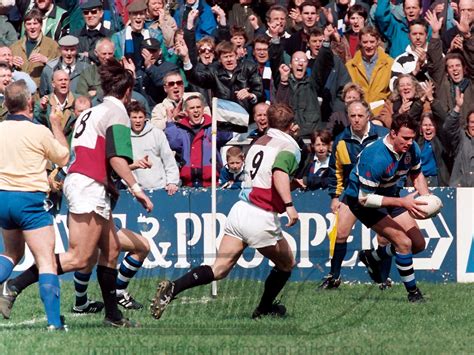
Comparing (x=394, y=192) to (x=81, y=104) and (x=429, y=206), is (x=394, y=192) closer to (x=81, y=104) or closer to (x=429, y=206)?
(x=429, y=206)

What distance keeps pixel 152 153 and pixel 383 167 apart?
11.7 ft

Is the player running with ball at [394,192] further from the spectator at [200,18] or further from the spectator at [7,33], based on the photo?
the spectator at [7,33]

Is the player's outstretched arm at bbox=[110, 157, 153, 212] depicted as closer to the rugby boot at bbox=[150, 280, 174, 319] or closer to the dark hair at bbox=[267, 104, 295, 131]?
the rugby boot at bbox=[150, 280, 174, 319]

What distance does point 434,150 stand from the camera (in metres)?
17.1

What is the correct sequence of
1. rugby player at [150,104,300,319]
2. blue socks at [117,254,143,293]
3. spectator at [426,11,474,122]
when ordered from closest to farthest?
rugby player at [150,104,300,319] → blue socks at [117,254,143,293] → spectator at [426,11,474,122]

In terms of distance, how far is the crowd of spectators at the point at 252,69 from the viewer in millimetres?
16422

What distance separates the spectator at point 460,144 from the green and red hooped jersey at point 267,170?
15.8ft

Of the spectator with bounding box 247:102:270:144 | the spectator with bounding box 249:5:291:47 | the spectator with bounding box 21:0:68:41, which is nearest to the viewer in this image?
the spectator with bounding box 247:102:270:144

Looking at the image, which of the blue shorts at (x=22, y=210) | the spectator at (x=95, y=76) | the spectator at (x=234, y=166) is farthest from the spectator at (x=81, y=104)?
the blue shorts at (x=22, y=210)

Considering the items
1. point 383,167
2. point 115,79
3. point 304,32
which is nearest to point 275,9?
point 304,32

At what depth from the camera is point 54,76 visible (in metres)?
16.8

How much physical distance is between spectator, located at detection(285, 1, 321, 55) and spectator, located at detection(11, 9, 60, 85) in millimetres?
3460

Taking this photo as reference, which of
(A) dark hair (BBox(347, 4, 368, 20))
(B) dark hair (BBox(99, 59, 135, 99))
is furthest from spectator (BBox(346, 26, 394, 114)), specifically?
(B) dark hair (BBox(99, 59, 135, 99))

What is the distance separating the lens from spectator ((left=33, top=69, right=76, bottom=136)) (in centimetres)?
1656
